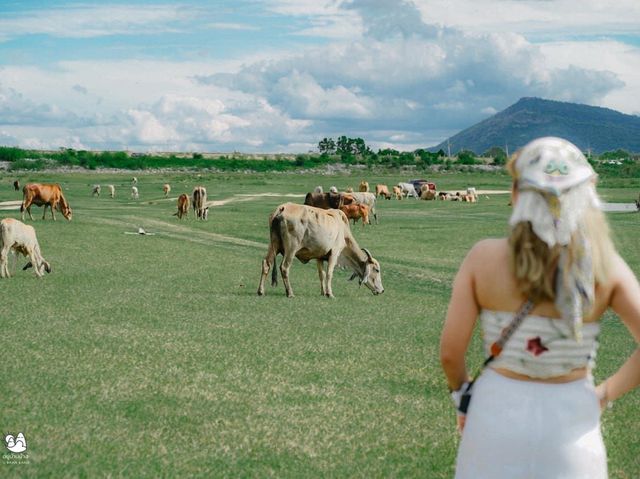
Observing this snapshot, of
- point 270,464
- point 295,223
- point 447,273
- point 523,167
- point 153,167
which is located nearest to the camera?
point 523,167

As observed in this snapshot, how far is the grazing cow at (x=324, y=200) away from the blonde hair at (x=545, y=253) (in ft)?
135

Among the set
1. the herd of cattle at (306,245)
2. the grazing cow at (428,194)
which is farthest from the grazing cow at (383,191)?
the herd of cattle at (306,245)

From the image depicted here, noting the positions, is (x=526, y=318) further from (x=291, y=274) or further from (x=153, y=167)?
(x=153, y=167)

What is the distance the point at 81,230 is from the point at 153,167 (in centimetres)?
12216

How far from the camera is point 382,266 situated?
25.4m

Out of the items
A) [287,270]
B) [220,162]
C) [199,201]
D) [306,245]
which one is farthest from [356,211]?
[220,162]

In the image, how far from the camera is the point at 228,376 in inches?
399

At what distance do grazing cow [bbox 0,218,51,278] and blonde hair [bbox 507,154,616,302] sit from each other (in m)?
17.7

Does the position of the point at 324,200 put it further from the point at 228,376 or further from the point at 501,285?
the point at 501,285

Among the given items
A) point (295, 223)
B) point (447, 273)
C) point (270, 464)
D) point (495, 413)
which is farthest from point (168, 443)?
point (447, 273)

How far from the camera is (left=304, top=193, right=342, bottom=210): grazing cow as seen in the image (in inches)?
1779

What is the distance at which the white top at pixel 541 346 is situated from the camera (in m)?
3.61

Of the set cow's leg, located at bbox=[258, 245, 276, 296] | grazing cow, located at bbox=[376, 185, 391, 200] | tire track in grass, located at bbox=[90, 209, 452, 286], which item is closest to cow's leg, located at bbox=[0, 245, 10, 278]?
cow's leg, located at bbox=[258, 245, 276, 296]

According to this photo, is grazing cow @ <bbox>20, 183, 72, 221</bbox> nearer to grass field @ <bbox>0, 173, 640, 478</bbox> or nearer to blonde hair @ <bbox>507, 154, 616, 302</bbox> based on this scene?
grass field @ <bbox>0, 173, 640, 478</bbox>
